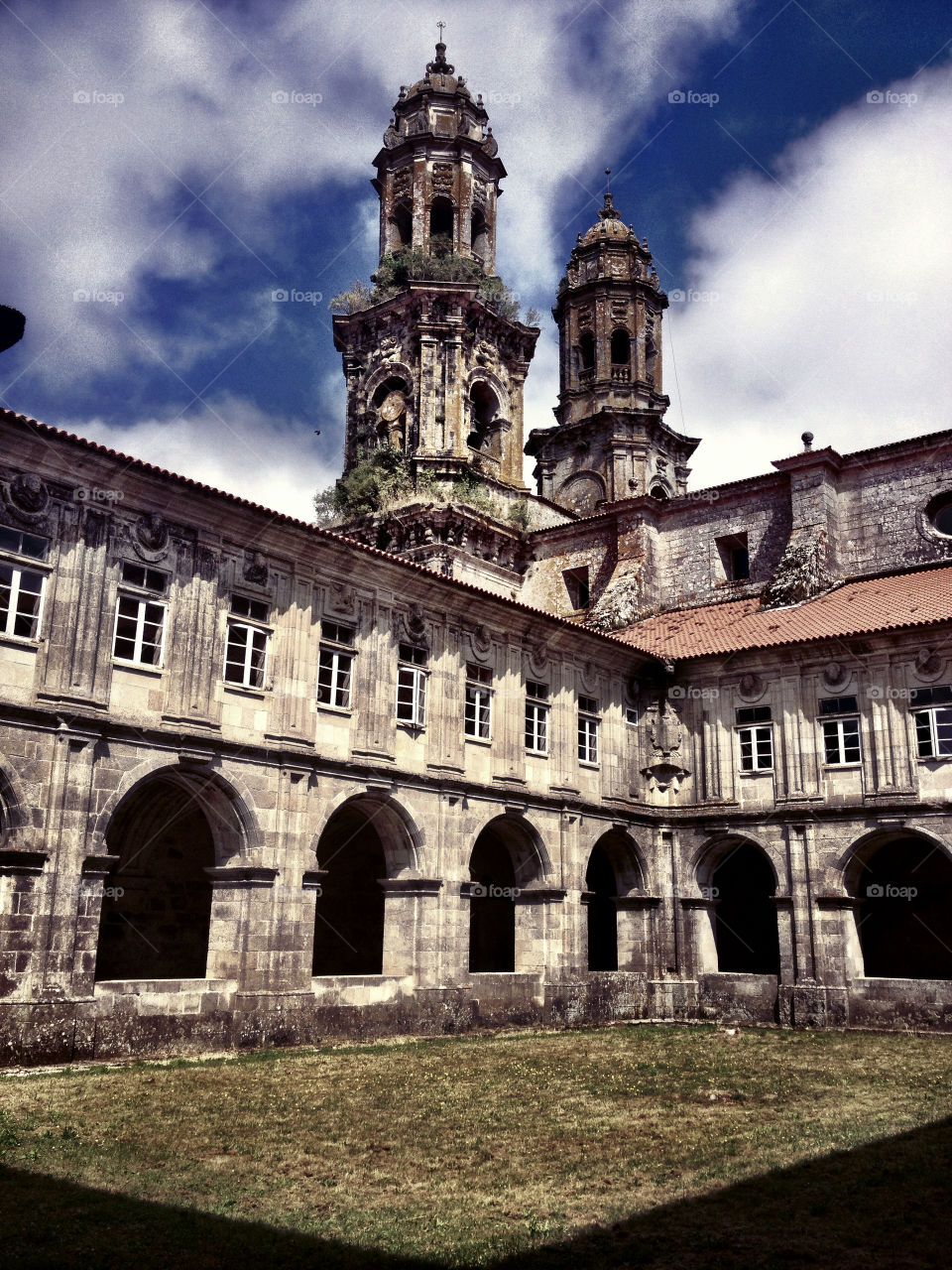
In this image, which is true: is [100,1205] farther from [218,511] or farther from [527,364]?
[527,364]

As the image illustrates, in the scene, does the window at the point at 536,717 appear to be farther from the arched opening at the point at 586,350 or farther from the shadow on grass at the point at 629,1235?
the arched opening at the point at 586,350

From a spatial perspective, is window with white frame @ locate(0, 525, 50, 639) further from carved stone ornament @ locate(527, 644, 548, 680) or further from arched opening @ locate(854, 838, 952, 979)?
arched opening @ locate(854, 838, 952, 979)

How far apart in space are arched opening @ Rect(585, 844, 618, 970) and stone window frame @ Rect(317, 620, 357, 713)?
9937 millimetres

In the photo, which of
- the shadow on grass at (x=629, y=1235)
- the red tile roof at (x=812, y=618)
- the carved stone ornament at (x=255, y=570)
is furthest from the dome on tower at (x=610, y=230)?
the shadow on grass at (x=629, y=1235)

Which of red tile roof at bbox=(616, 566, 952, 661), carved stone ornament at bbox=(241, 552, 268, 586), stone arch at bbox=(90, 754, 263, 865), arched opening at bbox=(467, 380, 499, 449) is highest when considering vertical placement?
arched opening at bbox=(467, 380, 499, 449)

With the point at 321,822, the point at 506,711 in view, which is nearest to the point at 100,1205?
the point at 321,822

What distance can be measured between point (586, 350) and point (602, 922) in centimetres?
2507

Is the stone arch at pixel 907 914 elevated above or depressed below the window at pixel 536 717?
below

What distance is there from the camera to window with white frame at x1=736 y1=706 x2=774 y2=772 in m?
24.4

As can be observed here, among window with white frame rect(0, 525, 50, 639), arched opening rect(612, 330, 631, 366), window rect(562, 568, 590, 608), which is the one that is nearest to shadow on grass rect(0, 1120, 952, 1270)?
window with white frame rect(0, 525, 50, 639)

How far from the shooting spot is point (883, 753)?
22578 millimetres

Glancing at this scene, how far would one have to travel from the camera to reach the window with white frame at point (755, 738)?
24375 mm

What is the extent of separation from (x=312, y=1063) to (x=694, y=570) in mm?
20526

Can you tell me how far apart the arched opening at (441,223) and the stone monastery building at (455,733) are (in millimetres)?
441
